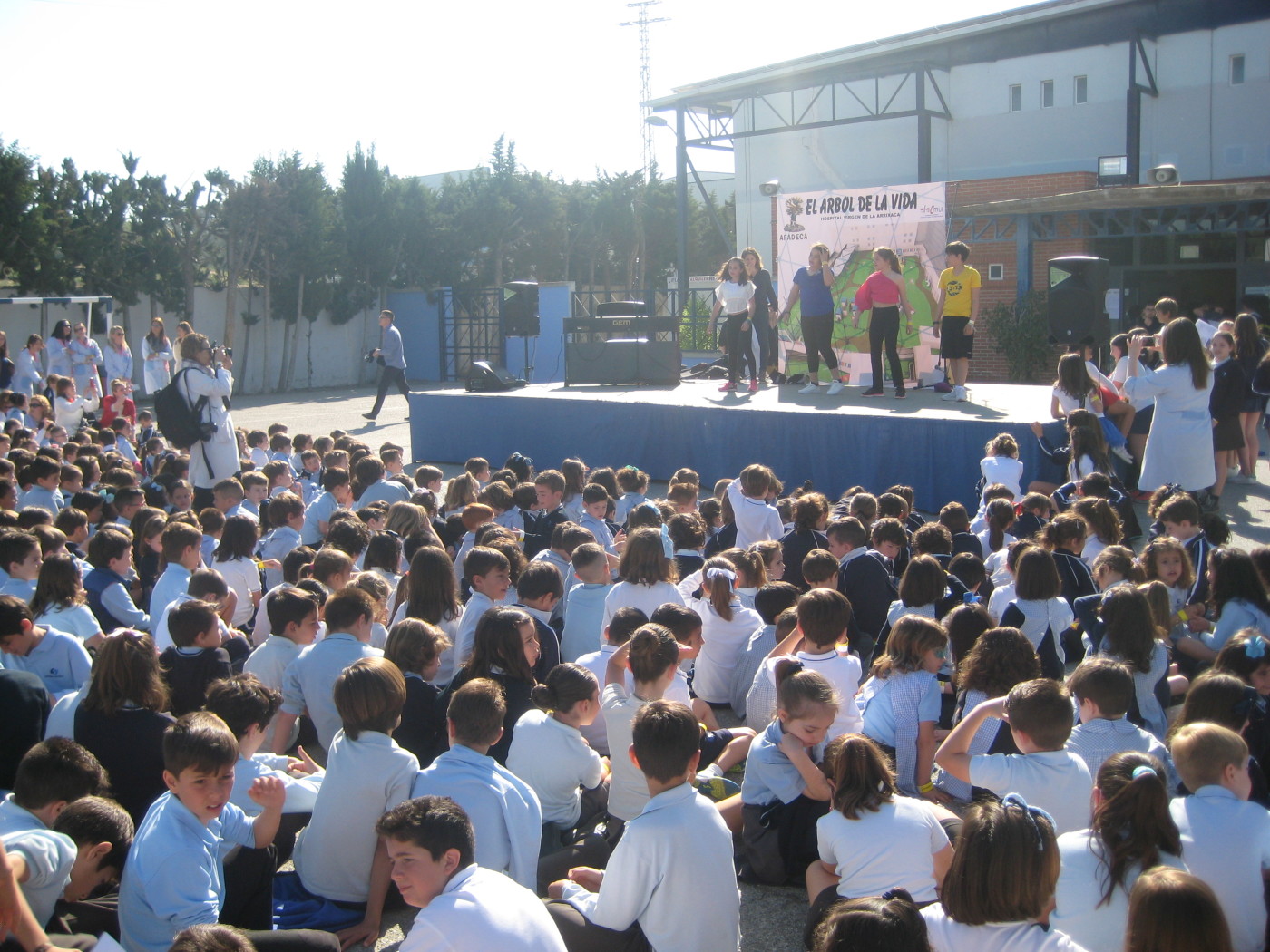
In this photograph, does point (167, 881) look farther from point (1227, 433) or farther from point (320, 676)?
point (1227, 433)

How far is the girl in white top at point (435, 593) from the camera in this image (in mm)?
4531

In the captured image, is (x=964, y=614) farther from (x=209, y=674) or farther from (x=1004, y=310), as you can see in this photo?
(x=1004, y=310)

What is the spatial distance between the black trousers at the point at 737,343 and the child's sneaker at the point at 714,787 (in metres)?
8.23

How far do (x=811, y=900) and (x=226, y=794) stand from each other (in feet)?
5.36

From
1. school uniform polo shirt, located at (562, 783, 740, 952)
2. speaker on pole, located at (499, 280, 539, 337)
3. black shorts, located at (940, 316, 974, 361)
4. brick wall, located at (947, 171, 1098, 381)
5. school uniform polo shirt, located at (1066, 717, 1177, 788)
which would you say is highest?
brick wall, located at (947, 171, 1098, 381)

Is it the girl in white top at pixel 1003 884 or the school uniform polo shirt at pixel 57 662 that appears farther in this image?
the school uniform polo shirt at pixel 57 662

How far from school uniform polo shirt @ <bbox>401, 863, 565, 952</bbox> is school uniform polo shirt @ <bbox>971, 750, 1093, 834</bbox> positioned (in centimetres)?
139

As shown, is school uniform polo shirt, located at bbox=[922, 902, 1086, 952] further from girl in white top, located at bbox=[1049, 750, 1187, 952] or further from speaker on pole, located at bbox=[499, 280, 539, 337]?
speaker on pole, located at bbox=[499, 280, 539, 337]

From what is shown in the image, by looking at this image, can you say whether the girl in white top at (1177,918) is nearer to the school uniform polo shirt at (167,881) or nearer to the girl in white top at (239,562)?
the school uniform polo shirt at (167,881)

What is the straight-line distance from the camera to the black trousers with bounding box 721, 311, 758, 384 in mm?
11742

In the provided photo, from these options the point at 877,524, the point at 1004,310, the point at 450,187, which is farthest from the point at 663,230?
the point at 877,524

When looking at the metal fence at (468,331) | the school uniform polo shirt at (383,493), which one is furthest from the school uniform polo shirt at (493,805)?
the metal fence at (468,331)

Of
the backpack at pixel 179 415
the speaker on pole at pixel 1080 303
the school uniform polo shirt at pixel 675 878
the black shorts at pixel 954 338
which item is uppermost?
the speaker on pole at pixel 1080 303

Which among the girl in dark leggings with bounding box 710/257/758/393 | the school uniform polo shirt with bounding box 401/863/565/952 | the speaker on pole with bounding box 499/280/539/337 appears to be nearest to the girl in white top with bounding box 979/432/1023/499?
the girl in dark leggings with bounding box 710/257/758/393
